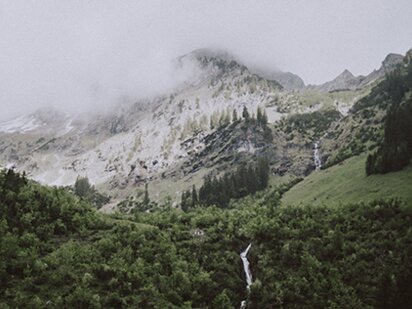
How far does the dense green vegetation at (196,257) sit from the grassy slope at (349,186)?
14.1 metres

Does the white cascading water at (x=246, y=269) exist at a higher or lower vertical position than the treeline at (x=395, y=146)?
lower

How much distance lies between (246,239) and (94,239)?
3088 centimetres

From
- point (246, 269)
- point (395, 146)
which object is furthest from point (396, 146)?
point (246, 269)

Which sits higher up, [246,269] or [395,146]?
[395,146]

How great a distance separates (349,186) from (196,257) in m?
58.0

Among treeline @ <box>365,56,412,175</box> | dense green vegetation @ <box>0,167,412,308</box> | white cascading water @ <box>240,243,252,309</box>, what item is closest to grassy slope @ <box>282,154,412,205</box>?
treeline @ <box>365,56,412,175</box>

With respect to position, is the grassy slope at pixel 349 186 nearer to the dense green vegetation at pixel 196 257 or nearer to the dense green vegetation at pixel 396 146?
the dense green vegetation at pixel 396 146

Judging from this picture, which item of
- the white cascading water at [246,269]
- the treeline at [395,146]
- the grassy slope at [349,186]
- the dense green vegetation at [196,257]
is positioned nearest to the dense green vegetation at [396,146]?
the treeline at [395,146]

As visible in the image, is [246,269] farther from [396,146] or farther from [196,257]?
[396,146]

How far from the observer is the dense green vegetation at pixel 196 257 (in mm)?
66938

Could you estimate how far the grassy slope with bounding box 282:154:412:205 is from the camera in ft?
335

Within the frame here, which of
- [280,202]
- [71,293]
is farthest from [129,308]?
[280,202]

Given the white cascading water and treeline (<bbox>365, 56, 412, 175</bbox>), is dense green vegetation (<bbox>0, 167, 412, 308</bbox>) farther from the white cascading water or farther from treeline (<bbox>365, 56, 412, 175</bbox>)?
treeline (<bbox>365, 56, 412, 175</bbox>)

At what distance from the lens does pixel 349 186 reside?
12275cm
